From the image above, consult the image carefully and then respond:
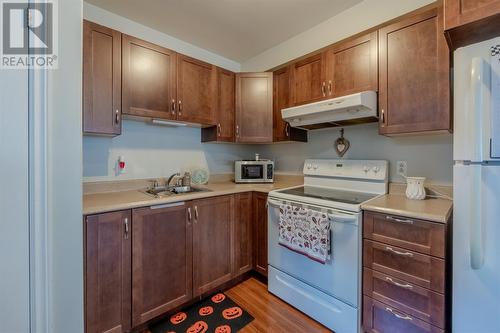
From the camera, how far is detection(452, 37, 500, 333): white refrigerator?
989 mm

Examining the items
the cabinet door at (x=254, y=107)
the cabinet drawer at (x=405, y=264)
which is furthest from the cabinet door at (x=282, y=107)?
the cabinet drawer at (x=405, y=264)

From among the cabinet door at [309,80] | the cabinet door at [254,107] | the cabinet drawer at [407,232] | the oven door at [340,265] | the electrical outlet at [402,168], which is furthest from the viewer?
the cabinet door at [254,107]

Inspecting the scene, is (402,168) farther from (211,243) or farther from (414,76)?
(211,243)

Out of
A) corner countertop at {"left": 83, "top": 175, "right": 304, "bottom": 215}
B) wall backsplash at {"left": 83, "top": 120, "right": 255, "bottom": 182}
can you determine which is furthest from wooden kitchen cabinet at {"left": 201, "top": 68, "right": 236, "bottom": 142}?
corner countertop at {"left": 83, "top": 175, "right": 304, "bottom": 215}

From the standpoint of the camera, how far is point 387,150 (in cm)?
191

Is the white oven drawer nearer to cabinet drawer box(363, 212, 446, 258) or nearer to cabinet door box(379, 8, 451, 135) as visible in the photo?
cabinet drawer box(363, 212, 446, 258)

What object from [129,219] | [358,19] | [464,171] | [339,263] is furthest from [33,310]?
[358,19]

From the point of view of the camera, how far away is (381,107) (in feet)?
5.43

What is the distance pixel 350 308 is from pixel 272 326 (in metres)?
0.58

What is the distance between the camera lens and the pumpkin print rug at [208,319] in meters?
1.57

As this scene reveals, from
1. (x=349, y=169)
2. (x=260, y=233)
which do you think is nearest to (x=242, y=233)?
(x=260, y=233)

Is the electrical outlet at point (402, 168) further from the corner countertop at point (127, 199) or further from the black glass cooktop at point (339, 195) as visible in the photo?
the corner countertop at point (127, 199)

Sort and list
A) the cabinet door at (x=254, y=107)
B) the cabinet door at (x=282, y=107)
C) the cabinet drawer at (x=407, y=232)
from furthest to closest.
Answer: the cabinet door at (x=254, y=107)
the cabinet door at (x=282, y=107)
the cabinet drawer at (x=407, y=232)

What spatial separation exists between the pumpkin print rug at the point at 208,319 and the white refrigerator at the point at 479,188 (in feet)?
4.38
